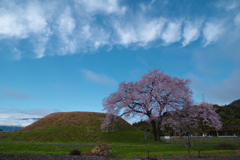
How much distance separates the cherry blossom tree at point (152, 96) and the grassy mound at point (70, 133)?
9.69 feet

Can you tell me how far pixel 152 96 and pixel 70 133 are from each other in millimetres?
16520

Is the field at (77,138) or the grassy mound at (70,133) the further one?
the grassy mound at (70,133)

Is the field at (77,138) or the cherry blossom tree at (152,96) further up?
the cherry blossom tree at (152,96)

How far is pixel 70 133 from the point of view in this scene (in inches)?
1200

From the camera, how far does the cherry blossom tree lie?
25.1 meters

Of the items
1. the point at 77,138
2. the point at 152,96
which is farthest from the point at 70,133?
the point at 152,96

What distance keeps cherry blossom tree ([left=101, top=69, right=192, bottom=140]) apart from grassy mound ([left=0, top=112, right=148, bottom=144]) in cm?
295

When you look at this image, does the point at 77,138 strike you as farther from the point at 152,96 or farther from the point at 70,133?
the point at 152,96

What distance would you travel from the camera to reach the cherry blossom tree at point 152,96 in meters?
25.1

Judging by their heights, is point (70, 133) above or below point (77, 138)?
above

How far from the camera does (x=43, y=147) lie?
20.6 meters

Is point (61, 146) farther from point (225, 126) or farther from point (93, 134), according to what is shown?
point (225, 126)

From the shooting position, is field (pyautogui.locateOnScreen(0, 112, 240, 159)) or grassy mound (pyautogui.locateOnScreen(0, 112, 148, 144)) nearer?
field (pyautogui.locateOnScreen(0, 112, 240, 159))

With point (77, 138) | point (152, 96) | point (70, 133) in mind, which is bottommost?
point (77, 138)
